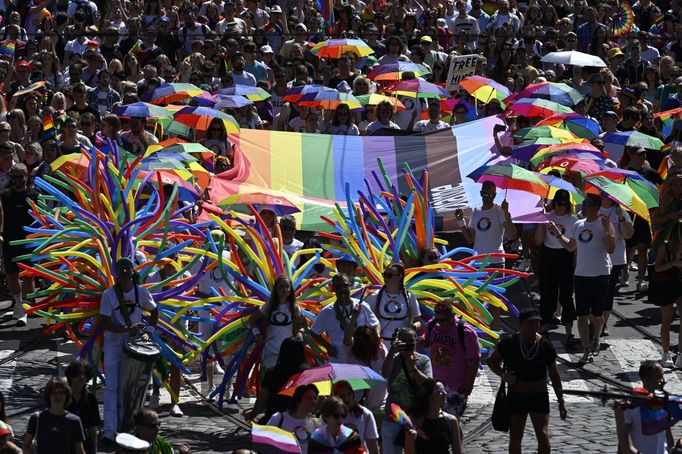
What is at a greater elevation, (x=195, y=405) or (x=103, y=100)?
(x=103, y=100)

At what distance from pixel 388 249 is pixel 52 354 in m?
3.94

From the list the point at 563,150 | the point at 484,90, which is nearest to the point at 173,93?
the point at 484,90

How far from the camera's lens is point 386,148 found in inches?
845

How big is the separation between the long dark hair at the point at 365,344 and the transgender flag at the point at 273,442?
2.35 metres

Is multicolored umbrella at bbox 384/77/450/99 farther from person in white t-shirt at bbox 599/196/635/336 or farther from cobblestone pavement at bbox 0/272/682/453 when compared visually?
person in white t-shirt at bbox 599/196/635/336

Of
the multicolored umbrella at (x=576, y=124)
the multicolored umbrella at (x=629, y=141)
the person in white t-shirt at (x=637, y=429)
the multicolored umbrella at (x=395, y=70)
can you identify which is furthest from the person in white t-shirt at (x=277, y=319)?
the multicolored umbrella at (x=395, y=70)

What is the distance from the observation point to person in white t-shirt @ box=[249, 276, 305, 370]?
14.5 meters

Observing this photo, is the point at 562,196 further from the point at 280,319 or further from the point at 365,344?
the point at 365,344

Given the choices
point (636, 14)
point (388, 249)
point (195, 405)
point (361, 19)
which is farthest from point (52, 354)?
point (636, 14)

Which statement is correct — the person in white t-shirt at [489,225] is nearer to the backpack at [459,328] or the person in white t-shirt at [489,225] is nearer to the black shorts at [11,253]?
the backpack at [459,328]

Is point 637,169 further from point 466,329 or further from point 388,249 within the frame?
point 466,329

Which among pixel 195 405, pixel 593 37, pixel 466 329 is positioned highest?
pixel 593 37

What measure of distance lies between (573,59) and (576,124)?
2.80m

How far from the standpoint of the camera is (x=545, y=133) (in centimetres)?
2044
